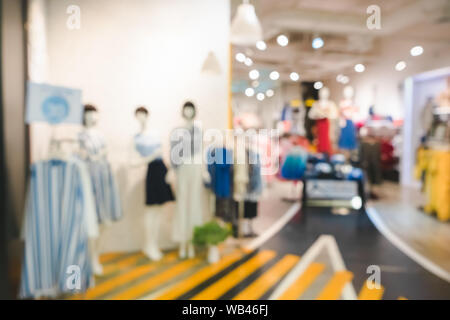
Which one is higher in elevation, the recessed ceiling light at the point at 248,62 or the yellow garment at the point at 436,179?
the recessed ceiling light at the point at 248,62

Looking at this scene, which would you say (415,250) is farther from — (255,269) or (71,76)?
(71,76)

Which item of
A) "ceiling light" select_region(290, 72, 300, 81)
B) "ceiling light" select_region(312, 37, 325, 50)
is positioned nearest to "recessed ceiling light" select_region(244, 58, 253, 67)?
"ceiling light" select_region(290, 72, 300, 81)

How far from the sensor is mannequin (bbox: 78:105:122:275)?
9.71ft

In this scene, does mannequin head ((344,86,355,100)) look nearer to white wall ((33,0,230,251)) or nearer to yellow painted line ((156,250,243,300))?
white wall ((33,0,230,251))

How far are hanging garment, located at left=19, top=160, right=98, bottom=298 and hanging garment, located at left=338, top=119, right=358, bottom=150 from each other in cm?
395

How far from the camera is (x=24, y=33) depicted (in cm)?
256

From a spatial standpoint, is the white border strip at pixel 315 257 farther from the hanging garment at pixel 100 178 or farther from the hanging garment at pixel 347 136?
the hanging garment at pixel 347 136

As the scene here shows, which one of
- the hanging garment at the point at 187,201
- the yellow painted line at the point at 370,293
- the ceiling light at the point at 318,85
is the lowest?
the yellow painted line at the point at 370,293

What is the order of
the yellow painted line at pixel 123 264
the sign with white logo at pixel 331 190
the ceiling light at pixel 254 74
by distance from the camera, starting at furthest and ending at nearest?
the sign with white logo at pixel 331 190, the ceiling light at pixel 254 74, the yellow painted line at pixel 123 264

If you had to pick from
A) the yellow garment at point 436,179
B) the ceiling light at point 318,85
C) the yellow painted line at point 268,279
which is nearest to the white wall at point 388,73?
the ceiling light at point 318,85

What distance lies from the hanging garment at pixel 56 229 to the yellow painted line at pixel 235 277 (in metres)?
0.90

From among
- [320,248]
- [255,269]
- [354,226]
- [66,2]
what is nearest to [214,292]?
[255,269]

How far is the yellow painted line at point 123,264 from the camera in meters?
3.09

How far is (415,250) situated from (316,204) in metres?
2.03
